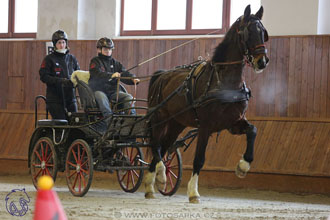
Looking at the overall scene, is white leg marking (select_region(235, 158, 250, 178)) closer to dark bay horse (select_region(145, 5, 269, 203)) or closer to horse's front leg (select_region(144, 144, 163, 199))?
dark bay horse (select_region(145, 5, 269, 203))

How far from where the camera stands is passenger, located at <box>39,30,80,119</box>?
7.44m

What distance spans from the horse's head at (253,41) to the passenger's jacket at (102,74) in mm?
1739

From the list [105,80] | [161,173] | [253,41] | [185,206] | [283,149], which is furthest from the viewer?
[283,149]

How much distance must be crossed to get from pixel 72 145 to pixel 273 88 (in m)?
3.31

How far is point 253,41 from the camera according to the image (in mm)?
5688

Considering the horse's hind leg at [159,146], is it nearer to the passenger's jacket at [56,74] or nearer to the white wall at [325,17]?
the passenger's jacket at [56,74]

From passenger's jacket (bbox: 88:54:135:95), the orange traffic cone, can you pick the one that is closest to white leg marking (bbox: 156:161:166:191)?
passenger's jacket (bbox: 88:54:135:95)

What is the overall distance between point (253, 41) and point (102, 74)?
1.99 metres

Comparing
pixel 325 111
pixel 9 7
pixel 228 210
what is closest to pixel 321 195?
pixel 325 111

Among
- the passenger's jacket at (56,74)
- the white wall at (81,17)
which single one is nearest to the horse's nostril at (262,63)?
the passenger's jacket at (56,74)

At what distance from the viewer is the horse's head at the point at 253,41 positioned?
18.4 feet

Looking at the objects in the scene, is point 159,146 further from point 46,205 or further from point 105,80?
point 46,205

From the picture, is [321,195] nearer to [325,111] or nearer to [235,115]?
[325,111]

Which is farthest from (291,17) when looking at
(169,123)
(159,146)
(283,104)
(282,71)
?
(159,146)
